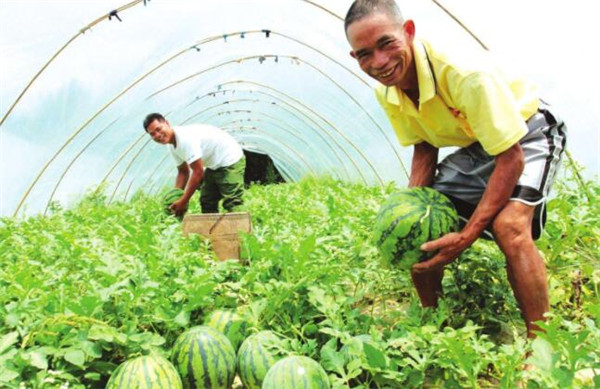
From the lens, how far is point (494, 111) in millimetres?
2174

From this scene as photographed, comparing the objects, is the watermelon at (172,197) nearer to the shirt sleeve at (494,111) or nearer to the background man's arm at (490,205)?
the background man's arm at (490,205)

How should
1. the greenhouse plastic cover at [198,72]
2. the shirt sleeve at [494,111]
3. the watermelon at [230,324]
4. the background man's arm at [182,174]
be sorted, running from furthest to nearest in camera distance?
1. the background man's arm at [182,174]
2. the greenhouse plastic cover at [198,72]
3. the watermelon at [230,324]
4. the shirt sleeve at [494,111]

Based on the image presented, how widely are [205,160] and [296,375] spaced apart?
499cm

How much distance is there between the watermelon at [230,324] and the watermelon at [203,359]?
13 centimetres

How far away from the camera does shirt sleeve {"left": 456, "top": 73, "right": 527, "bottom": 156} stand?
2.17m

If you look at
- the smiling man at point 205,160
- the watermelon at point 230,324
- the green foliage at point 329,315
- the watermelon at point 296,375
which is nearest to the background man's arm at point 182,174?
the smiling man at point 205,160

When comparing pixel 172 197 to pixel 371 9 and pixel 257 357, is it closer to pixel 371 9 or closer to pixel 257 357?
pixel 257 357

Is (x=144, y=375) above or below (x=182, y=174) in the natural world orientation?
below

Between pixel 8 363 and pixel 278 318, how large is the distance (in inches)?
47.2

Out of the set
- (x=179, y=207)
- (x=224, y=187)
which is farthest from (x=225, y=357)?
(x=224, y=187)

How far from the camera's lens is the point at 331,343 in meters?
2.21

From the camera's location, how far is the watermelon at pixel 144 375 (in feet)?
6.71

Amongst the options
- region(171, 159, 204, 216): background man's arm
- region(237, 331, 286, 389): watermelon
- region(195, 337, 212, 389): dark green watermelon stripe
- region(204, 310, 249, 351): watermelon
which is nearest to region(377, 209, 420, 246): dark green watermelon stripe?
region(237, 331, 286, 389): watermelon

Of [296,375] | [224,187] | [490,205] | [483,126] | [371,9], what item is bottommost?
[296,375]
